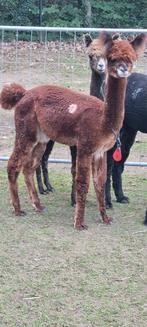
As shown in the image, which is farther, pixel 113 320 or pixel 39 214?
pixel 39 214

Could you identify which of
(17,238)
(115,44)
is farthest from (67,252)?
(115,44)

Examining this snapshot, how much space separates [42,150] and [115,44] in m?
1.50

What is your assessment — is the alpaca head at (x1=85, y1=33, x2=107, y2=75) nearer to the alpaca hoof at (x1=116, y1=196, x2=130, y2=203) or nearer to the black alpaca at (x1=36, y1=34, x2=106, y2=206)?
the black alpaca at (x1=36, y1=34, x2=106, y2=206)

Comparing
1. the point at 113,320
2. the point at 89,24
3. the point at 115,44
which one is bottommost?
the point at 89,24

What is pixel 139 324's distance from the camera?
14.6ft

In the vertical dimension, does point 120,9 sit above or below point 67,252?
below

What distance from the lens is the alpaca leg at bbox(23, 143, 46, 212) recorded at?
663cm

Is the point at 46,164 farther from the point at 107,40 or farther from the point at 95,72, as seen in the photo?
the point at 107,40

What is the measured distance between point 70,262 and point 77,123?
129 cm

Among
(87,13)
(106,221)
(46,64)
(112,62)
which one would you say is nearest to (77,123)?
(112,62)

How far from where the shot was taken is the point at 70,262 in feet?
17.8

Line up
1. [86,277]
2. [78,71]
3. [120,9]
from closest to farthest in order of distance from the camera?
[86,277], [78,71], [120,9]

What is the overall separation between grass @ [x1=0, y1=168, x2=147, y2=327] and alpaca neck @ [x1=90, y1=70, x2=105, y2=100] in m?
1.07

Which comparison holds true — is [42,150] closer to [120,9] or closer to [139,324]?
[139,324]
